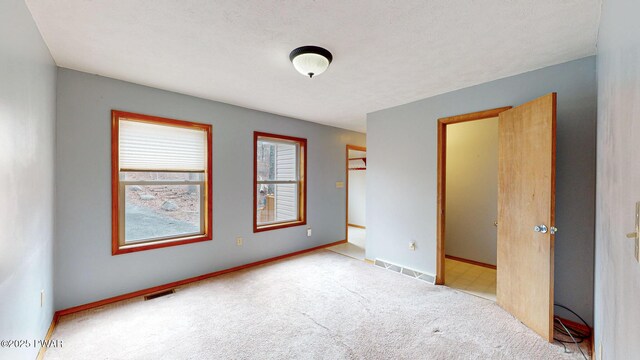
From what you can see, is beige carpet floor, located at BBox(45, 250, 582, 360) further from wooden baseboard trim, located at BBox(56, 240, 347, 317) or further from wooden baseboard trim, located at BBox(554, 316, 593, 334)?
wooden baseboard trim, located at BBox(554, 316, 593, 334)

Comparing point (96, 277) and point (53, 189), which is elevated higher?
point (53, 189)

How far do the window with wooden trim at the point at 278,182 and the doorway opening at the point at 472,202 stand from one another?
234 cm

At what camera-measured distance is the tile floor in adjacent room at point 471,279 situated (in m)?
3.01

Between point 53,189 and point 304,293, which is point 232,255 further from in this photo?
point 53,189

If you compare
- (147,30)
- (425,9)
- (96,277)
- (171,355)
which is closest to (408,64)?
(425,9)

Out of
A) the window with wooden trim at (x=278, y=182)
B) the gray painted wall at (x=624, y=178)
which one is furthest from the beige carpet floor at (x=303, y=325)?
the window with wooden trim at (x=278, y=182)

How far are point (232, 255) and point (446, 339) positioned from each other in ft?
9.09

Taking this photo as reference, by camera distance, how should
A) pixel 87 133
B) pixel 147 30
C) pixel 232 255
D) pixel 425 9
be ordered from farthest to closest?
pixel 232 255, pixel 87 133, pixel 147 30, pixel 425 9

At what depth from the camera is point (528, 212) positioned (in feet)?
7.43

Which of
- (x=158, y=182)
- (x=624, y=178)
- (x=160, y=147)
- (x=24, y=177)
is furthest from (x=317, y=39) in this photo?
(x=158, y=182)

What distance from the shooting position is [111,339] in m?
2.10

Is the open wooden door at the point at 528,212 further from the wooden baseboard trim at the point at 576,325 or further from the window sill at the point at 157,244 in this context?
the window sill at the point at 157,244

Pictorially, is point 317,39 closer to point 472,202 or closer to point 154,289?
point 154,289

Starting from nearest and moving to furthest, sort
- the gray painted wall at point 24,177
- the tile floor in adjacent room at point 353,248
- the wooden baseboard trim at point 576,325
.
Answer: the gray painted wall at point 24,177 → the wooden baseboard trim at point 576,325 → the tile floor in adjacent room at point 353,248
